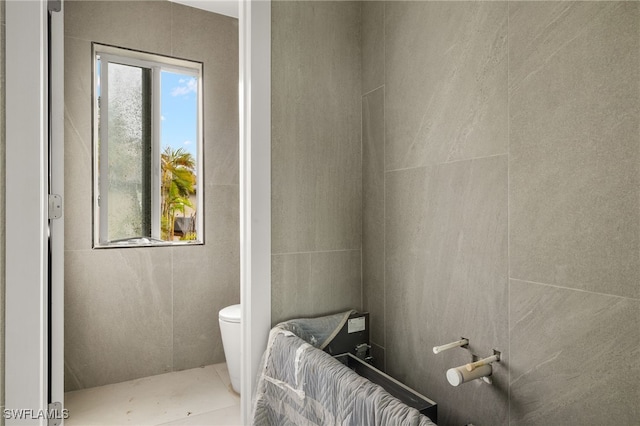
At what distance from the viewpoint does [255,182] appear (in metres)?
1.48

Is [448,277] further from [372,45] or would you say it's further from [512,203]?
[372,45]

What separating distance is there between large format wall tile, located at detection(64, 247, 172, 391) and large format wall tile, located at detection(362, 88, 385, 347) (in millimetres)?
1438

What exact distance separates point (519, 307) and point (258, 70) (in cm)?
125

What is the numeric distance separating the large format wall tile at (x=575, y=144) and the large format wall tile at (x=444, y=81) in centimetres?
6

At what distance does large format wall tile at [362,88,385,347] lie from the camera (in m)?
1.61

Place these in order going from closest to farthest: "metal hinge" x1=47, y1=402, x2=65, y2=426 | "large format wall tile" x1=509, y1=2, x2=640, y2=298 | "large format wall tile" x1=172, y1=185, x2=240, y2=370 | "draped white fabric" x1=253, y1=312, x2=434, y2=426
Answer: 1. "large format wall tile" x1=509, y1=2, x2=640, y2=298
2. "draped white fabric" x1=253, y1=312, x2=434, y2=426
3. "metal hinge" x1=47, y1=402, x2=65, y2=426
4. "large format wall tile" x1=172, y1=185, x2=240, y2=370

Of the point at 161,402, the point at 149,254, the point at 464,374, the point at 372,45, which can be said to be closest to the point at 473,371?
the point at 464,374

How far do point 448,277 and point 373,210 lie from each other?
0.48 meters

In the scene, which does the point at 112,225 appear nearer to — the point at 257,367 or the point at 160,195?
the point at 160,195

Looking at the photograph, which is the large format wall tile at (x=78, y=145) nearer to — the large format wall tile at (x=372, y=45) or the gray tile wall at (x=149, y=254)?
the gray tile wall at (x=149, y=254)

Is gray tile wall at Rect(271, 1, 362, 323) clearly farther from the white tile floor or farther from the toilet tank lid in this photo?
the white tile floor

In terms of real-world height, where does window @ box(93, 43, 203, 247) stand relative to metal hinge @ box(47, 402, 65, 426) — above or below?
above

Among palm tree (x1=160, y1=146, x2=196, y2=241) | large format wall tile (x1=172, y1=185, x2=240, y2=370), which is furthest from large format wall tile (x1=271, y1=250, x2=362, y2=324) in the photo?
palm tree (x1=160, y1=146, x2=196, y2=241)

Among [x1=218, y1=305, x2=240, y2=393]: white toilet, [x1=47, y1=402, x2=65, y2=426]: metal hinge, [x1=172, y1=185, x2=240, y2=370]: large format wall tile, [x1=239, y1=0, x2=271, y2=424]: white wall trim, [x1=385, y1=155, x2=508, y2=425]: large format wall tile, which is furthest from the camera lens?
[x1=172, y1=185, x2=240, y2=370]: large format wall tile
